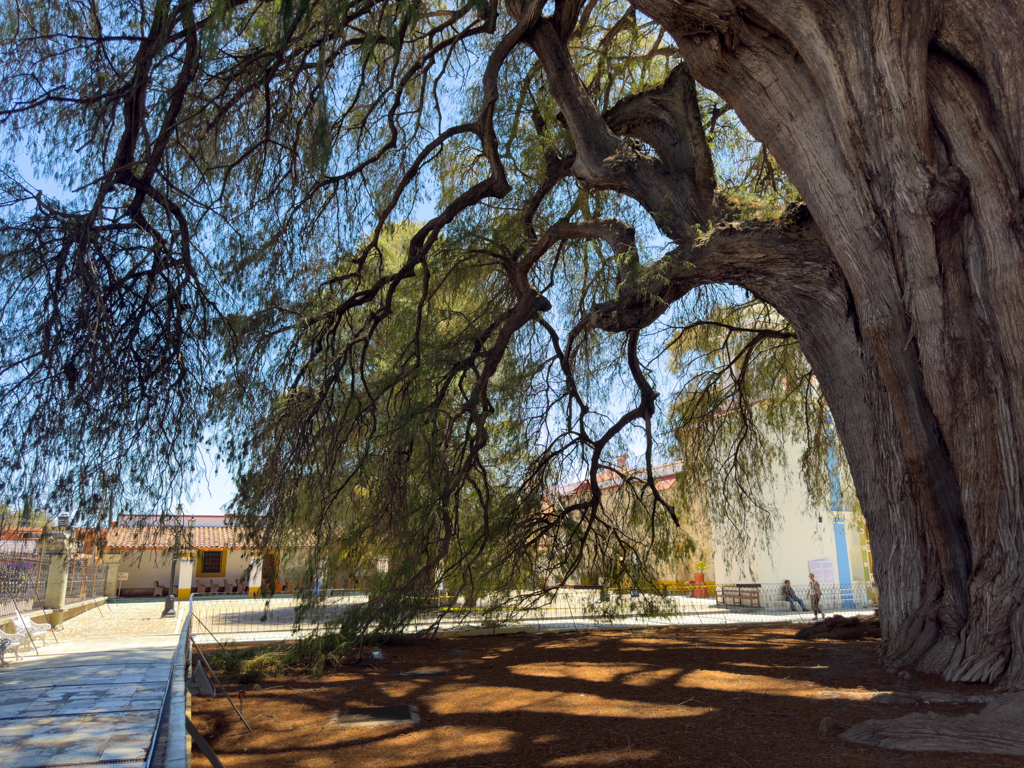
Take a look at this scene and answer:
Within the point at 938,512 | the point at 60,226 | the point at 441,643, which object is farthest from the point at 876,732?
the point at 441,643

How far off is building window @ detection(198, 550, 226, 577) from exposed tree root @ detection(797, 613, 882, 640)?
27.0 m

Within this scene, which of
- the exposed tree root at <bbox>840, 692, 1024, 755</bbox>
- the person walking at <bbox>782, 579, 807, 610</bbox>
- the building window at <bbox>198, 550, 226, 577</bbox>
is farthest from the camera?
the building window at <bbox>198, 550, 226, 577</bbox>

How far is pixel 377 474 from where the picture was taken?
23.3 ft

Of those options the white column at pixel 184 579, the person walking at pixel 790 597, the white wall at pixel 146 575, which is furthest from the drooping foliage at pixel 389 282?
the white wall at pixel 146 575

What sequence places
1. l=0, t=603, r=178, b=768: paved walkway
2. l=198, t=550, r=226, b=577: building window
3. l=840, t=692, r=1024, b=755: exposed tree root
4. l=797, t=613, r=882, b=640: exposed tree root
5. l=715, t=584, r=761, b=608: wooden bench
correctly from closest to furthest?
l=0, t=603, r=178, b=768: paved walkway < l=840, t=692, r=1024, b=755: exposed tree root < l=797, t=613, r=882, b=640: exposed tree root < l=715, t=584, r=761, b=608: wooden bench < l=198, t=550, r=226, b=577: building window

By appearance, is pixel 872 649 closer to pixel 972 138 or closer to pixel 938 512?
pixel 938 512

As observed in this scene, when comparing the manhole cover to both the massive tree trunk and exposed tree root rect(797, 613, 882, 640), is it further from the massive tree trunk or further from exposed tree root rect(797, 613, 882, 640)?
exposed tree root rect(797, 613, 882, 640)

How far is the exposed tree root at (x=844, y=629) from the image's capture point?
836 cm

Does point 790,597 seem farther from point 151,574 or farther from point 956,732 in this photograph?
point 151,574

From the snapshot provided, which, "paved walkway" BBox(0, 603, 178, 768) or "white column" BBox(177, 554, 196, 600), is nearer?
"paved walkway" BBox(0, 603, 178, 768)

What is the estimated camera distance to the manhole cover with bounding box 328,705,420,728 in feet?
17.1

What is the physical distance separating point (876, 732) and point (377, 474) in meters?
4.77

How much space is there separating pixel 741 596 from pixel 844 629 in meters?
11.0

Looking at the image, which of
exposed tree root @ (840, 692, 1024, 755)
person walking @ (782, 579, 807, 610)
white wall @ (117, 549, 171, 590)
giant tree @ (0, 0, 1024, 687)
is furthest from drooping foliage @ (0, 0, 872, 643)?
white wall @ (117, 549, 171, 590)
